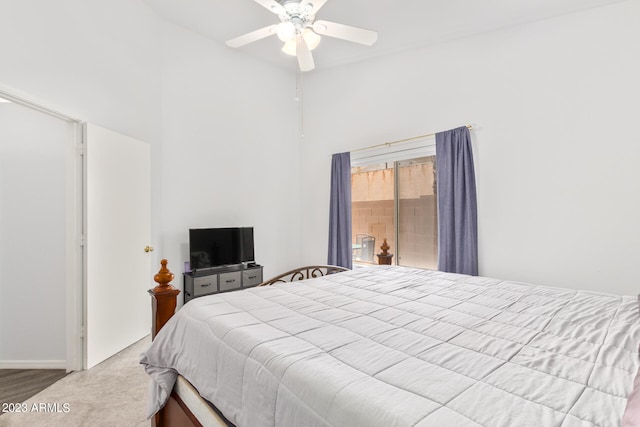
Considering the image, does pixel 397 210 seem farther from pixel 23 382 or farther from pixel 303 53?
pixel 23 382

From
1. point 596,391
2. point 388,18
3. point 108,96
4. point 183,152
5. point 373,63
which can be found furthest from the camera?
point 373,63

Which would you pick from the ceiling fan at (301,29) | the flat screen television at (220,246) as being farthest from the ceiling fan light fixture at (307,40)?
the flat screen television at (220,246)

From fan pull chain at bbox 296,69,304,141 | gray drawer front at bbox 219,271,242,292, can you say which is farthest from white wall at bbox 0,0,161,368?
fan pull chain at bbox 296,69,304,141

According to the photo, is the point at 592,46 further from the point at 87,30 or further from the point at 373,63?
the point at 87,30

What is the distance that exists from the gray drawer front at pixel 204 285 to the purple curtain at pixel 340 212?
5.00ft

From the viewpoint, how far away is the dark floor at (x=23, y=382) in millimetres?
2139

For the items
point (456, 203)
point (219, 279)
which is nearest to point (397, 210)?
point (456, 203)

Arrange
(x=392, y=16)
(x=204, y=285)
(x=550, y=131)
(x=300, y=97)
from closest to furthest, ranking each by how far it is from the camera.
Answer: (x=550, y=131) < (x=392, y=16) < (x=204, y=285) < (x=300, y=97)

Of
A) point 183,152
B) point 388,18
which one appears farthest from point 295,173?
point 388,18

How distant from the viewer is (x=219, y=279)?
144 inches

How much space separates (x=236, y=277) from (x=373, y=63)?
3178 mm

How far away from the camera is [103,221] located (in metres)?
2.69

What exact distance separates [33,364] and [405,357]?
10.3 feet

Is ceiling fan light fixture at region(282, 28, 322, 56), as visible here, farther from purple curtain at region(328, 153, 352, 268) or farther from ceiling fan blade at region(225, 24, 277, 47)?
purple curtain at region(328, 153, 352, 268)
